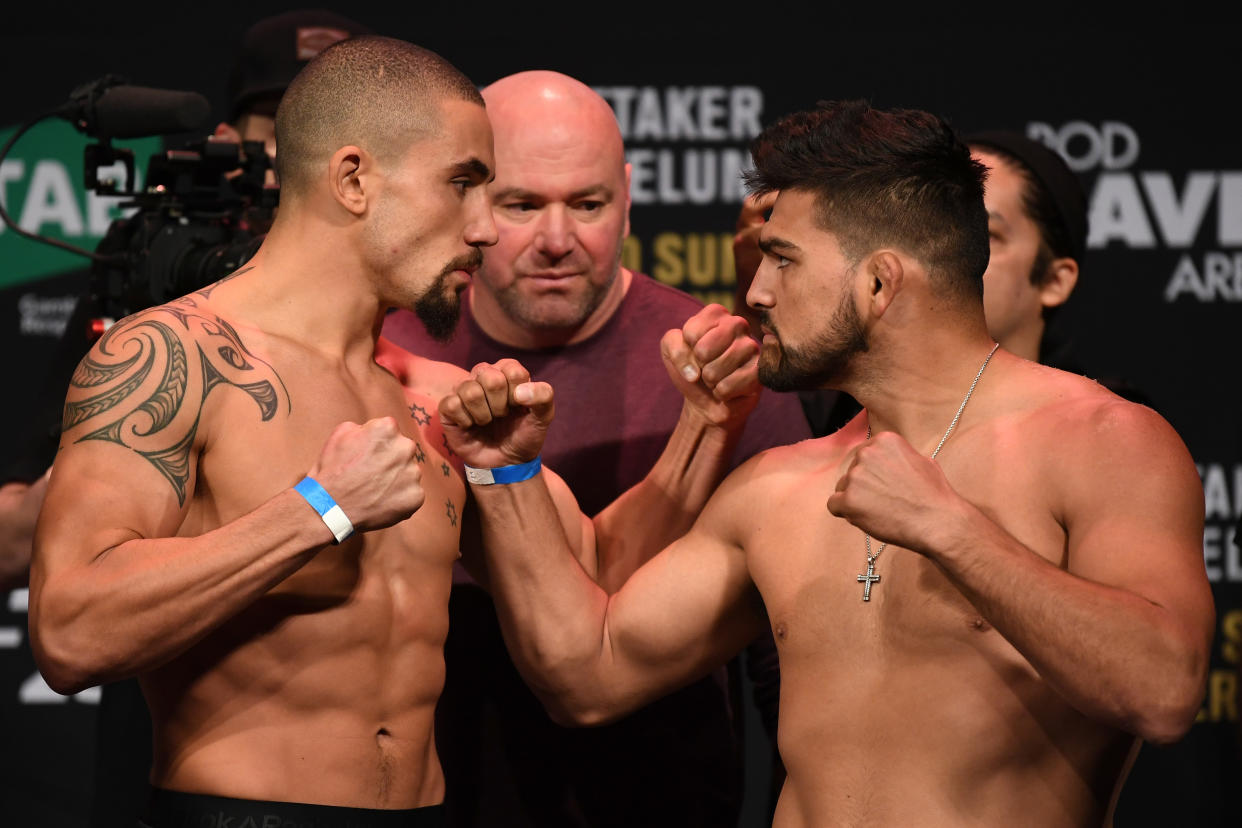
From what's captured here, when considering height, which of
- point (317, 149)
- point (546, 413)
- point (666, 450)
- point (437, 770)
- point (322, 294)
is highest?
point (317, 149)

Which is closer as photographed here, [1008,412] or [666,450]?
[1008,412]

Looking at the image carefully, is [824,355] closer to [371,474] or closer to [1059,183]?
[371,474]

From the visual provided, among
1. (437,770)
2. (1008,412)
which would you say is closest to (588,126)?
(1008,412)

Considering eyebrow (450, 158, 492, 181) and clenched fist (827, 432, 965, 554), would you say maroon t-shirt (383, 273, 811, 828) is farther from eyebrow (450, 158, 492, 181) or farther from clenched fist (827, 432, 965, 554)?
clenched fist (827, 432, 965, 554)

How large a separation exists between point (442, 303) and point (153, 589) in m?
0.66

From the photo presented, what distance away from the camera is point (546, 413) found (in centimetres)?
224

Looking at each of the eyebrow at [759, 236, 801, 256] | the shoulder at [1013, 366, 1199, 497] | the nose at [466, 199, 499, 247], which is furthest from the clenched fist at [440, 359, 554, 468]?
the shoulder at [1013, 366, 1199, 497]

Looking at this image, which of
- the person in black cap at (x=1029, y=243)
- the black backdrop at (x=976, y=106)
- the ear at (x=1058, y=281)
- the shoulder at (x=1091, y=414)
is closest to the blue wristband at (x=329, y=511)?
the shoulder at (x=1091, y=414)

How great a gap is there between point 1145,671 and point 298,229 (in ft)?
4.24

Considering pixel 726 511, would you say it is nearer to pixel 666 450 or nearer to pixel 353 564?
pixel 666 450

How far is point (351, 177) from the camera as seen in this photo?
2113 millimetres

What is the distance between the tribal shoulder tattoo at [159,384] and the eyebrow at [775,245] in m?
→ 0.77

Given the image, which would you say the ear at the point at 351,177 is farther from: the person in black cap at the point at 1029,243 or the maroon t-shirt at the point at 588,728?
the person in black cap at the point at 1029,243

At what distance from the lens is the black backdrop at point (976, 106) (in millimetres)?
3805
